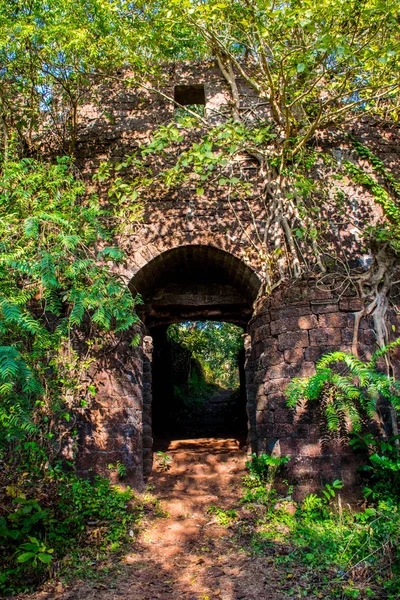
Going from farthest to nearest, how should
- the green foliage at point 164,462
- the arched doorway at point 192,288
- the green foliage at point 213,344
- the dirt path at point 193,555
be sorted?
the green foliage at point 213,344 < the arched doorway at point 192,288 < the green foliage at point 164,462 < the dirt path at point 193,555

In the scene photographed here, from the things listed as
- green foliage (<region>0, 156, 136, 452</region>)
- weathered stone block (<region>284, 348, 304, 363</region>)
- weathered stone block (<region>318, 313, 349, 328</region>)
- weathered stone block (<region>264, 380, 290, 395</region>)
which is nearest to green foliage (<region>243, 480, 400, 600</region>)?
weathered stone block (<region>264, 380, 290, 395</region>)

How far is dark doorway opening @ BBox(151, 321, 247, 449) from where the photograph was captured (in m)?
9.57

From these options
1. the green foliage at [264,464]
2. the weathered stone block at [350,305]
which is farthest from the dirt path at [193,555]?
the weathered stone block at [350,305]

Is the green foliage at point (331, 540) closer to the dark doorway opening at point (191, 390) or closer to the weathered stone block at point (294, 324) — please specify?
the weathered stone block at point (294, 324)

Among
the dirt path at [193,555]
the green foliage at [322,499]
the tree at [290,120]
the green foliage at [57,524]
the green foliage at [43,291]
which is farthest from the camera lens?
the tree at [290,120]

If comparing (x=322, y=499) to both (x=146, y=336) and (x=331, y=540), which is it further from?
(x=146, y=336)

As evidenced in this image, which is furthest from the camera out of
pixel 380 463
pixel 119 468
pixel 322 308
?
pixel 119 468

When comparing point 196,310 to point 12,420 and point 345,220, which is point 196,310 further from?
point 12,420

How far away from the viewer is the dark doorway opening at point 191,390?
377 inches

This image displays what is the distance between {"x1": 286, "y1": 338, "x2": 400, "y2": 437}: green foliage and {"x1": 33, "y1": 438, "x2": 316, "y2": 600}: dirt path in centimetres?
150

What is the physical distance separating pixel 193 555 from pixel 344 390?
2.21 metres

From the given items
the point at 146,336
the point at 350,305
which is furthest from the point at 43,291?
the point at 350,305

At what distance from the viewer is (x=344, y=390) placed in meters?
4.57

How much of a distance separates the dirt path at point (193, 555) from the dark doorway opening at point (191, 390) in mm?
1709
